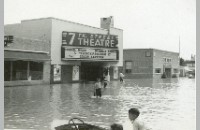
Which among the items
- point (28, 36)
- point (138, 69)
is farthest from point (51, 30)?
point (138, 69)

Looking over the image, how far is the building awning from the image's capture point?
76.6 ft

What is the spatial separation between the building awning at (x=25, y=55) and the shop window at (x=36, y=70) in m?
0.40

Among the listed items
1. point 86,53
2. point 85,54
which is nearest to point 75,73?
point 85,54

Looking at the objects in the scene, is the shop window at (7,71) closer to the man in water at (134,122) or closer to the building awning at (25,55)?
the building awning at (25,55)

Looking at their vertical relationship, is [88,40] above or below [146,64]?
above

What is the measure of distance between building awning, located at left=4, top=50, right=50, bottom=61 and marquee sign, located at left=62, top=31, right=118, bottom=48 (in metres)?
2.32

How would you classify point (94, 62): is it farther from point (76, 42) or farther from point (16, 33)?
point (16, 33)

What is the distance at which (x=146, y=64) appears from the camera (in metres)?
40.3

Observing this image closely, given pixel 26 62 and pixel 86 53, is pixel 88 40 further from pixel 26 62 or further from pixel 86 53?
pixel 26 62

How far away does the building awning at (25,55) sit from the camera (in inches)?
919

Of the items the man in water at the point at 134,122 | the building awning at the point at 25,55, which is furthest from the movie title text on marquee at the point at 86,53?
the man in water at the point at 134,122

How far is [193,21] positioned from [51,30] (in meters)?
20.9

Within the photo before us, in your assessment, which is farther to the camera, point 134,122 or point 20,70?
point 20,70

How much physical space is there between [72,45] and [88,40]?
146cm
